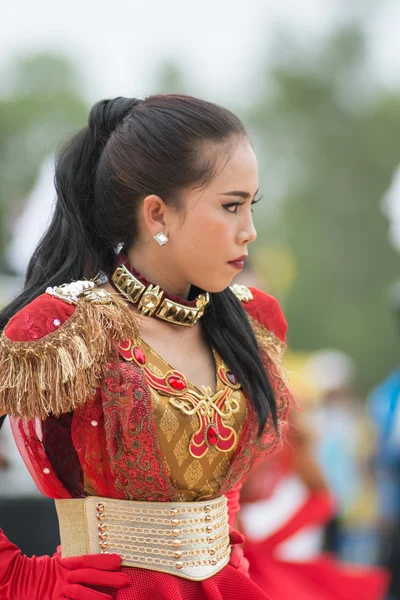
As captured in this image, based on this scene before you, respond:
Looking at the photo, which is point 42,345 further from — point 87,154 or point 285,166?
point 285,166

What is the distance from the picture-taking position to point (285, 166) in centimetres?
2181

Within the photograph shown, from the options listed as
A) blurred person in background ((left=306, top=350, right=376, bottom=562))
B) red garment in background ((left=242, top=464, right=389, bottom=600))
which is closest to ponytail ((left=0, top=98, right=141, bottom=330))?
red garment in background ((left=242, top=464, right=389, bottom=600))

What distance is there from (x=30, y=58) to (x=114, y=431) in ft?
84.2

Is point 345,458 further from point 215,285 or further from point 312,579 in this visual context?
point 215,285

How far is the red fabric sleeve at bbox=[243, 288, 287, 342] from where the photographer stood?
256 centimetres

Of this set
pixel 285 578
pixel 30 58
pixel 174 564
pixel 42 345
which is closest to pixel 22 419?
pixel 42 345

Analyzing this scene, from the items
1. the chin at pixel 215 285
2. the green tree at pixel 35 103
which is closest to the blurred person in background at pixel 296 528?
the chin at pixel 215 285

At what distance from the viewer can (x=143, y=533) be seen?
6.96 ft

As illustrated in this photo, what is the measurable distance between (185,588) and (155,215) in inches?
29.6

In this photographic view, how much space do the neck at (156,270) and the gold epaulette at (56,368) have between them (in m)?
0.20

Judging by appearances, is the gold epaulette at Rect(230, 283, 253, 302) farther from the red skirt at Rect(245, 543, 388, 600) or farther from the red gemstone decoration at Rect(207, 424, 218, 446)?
the red skirt at Rect(245, 543, 388, 600)

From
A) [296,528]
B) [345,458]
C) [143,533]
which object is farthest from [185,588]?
[345,458]

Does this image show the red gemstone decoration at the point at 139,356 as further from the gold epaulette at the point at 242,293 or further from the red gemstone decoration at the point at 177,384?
the gold epaulette at the point at 242,293

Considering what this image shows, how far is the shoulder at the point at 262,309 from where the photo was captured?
2.55 m
